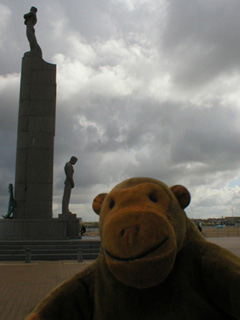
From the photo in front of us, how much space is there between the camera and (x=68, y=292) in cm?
233

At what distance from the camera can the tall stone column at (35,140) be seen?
14344 mm

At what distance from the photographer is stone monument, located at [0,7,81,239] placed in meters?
13.7

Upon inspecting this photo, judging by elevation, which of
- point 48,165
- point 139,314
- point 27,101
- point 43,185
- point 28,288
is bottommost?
point 28,288

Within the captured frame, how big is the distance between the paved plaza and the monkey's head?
4132 mm

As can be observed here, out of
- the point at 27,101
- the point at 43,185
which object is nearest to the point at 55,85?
the point at 27,101

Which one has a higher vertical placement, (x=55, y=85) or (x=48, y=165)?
(x=55, y=85)

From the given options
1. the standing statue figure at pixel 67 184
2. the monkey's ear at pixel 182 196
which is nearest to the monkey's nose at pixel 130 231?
the monkey's ear at pixel 182 196

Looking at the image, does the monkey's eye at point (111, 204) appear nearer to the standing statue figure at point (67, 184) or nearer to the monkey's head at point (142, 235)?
the monkey's head at point (142, 235)

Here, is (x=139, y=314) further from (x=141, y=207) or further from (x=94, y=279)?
(x=141, y=207)

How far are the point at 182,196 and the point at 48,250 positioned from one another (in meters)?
11.0

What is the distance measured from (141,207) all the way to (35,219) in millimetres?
12666

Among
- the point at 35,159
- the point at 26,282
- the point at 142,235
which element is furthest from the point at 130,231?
the point at 35,159

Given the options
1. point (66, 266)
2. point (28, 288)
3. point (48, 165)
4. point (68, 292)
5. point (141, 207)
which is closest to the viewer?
point (141, 207)

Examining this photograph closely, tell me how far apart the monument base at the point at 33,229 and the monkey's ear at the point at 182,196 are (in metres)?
12.2
